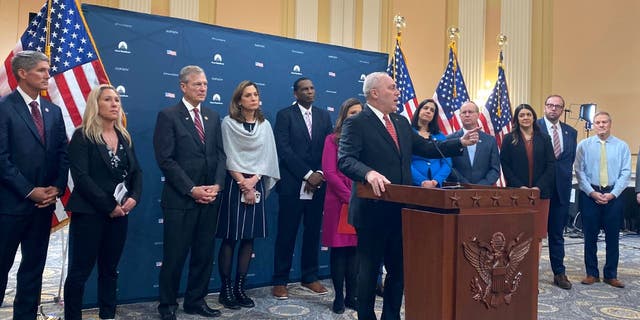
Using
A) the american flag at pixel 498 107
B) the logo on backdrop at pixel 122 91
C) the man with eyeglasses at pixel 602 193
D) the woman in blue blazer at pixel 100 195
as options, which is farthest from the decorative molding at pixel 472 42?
the woman in blue blazer at pixel 100 195

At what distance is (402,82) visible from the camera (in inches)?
202

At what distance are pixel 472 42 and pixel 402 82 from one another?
5009 mm

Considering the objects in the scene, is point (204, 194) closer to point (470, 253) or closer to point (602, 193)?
point (470, 253)

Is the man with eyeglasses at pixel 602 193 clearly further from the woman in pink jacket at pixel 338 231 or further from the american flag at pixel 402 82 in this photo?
the woman in pink jacket at pixel 338 231

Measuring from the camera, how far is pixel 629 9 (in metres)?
8.63

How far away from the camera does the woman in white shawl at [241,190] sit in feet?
11.3

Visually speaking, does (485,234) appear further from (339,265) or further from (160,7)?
(160,7)

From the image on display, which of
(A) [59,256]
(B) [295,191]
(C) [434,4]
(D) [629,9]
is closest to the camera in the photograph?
(B) [295,191]

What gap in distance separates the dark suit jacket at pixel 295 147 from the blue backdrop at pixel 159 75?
1.39ft

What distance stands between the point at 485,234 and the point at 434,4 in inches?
342

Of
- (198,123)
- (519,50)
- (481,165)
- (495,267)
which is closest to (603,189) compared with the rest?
(481,165)

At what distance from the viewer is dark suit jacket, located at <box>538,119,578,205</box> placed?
4.41 meters

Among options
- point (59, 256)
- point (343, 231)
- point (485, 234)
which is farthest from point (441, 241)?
point (59, 256)

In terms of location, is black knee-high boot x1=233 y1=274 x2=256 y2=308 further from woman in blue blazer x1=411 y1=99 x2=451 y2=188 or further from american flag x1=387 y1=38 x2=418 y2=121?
american flag x1=387 y1=38 x2=418 y2=121
